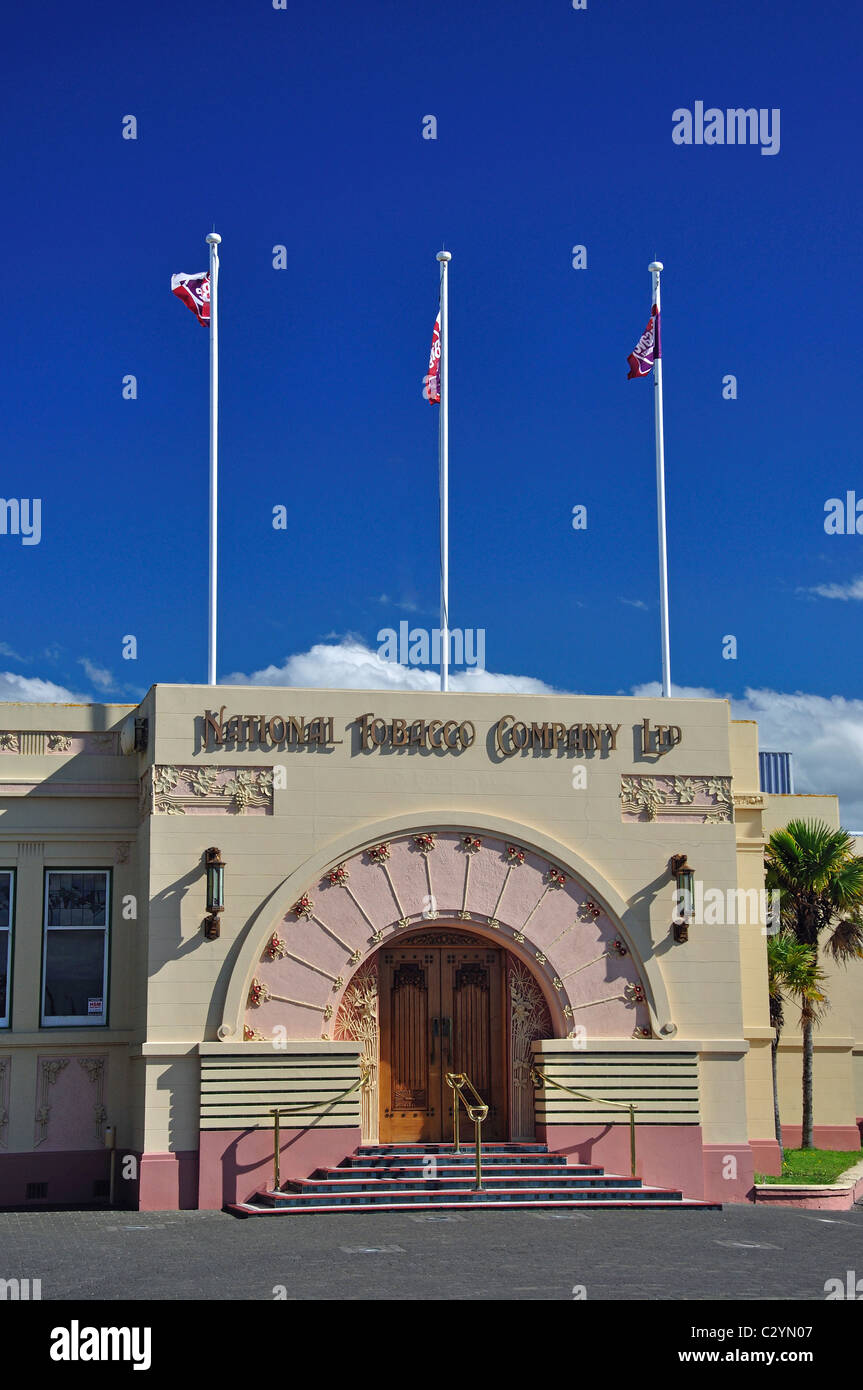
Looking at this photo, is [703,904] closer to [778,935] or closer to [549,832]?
[549,832]

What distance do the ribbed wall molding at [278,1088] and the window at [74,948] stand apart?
2.52m

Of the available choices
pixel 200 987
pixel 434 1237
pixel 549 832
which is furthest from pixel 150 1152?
pixel 549 832

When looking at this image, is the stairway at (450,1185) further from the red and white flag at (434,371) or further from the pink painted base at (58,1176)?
the red and white flag at (434,371)

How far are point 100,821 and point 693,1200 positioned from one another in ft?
29.5

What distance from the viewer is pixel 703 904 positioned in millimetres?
20375

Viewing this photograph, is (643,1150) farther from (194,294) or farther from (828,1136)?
(194,294)

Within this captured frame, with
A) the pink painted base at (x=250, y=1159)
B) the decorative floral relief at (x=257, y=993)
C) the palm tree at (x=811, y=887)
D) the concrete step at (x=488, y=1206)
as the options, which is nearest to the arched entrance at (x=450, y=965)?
the decorative floral relief at (x=257, y=993)

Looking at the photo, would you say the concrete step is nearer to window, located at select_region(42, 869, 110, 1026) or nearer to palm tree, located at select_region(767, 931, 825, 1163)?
window, located at select_region(42, 869, 110, 1026)

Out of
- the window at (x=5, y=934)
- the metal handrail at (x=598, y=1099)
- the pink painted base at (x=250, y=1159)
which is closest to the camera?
the pink painted base at (x=250, y=1159)

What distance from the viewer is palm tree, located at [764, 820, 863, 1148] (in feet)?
94.9

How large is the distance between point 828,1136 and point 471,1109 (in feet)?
46.7

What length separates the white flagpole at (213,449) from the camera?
20.5 m

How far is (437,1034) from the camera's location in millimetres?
20016

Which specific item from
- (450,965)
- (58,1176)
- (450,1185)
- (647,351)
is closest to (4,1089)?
(58,1176)
